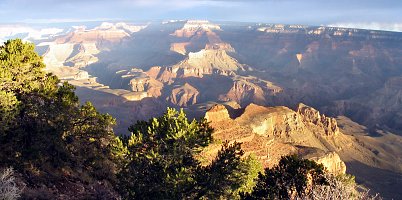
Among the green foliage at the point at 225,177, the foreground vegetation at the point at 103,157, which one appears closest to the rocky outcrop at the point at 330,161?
the foreground vegetation at the point at 103,157

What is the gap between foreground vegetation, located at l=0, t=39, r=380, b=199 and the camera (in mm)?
32438

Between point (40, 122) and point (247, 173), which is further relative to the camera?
point (40, 122)

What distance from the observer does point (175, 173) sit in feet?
104

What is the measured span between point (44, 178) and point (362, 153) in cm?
12839

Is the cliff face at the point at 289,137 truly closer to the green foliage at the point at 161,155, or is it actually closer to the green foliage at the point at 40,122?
the green foliage at the point at 161,155

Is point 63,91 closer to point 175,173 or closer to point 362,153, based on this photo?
point 175,173

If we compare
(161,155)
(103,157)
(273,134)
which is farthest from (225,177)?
(273,134)

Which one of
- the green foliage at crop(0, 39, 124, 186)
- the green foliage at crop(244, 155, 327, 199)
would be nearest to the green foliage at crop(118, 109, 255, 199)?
the green foliage at crop(244, 155, 327, 199)

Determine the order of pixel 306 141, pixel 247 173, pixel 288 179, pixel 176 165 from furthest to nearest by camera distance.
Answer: pixel 306 141, pixel 247 173, pixel 288 179, pixel 176 165

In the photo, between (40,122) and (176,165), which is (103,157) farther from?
(176,165)

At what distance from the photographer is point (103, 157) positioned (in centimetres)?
4378

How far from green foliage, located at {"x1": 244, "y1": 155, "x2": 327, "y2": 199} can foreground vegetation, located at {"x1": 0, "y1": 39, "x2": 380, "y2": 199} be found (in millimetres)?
78

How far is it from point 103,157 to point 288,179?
2043 centimetres

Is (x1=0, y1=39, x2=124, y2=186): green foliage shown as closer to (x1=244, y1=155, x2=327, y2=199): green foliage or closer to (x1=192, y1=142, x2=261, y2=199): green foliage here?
(x1=192, y1=142, x2=261, y2=199): green foliage
